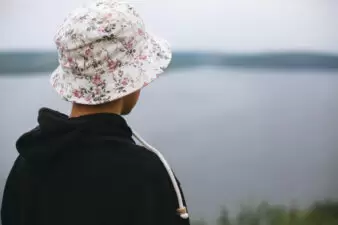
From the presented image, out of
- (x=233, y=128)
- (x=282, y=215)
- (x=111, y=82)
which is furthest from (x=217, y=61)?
(x=111, y=82)

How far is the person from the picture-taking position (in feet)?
2.42

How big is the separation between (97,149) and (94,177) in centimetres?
4

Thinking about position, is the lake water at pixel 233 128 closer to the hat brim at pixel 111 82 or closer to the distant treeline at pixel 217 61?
the distant treeline at pixel 217 61

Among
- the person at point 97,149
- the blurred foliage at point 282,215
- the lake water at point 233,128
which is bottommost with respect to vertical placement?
the blurred foliage at point 282,215

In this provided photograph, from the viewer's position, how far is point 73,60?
0.77 metres

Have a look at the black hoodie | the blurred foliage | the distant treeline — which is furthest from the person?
Answer: the blurred foliage

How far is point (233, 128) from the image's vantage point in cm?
153

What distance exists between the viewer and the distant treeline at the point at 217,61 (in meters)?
1.40

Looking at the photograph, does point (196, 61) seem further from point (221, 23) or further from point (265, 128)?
point (265, 128)

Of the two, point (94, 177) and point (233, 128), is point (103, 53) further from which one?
point (233, 128)

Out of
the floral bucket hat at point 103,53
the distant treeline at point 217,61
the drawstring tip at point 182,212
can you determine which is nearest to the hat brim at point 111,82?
the floral bucket hat at point 103,53

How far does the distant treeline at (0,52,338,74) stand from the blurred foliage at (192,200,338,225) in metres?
0.44

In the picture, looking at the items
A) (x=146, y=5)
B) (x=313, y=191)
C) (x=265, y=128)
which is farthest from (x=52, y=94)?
(x=313, y=191)

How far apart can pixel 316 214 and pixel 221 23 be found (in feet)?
2.26
